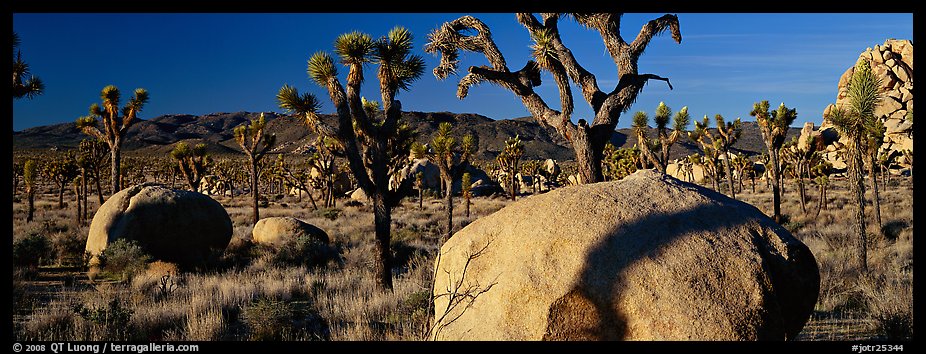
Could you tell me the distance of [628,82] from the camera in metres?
8.99

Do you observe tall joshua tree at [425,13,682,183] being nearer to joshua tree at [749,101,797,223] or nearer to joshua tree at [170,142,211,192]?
joshua tree at [749,101,797,223]

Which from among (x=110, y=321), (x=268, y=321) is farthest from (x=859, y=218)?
(x=110, y=321)

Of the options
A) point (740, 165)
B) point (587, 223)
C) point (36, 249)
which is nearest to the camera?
point (587, 223)

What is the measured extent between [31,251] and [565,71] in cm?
1335

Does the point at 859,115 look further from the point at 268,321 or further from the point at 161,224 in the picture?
the point at 161,224

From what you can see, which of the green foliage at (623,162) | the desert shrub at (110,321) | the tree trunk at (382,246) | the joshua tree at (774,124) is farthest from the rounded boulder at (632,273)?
the green foliage at (623,162)

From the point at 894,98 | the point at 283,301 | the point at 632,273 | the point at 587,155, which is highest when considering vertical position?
the point at 894,98

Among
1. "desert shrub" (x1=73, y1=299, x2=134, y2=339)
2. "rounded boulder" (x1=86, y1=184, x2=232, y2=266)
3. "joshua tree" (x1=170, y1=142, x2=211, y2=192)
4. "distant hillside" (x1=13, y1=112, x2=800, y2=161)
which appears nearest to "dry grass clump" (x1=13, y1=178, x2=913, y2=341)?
"desert shrub" (x1=73, y1=299, x2=134, y2=339)

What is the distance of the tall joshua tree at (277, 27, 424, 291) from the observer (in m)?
9.65

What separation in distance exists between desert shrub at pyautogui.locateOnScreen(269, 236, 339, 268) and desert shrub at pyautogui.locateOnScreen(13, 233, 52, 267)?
5.47 meters

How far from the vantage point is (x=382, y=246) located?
959 cm

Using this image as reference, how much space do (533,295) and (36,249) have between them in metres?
14.1
